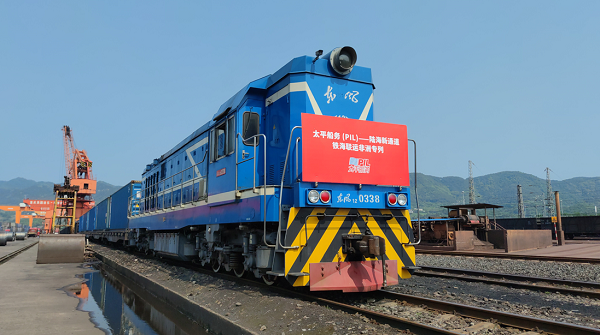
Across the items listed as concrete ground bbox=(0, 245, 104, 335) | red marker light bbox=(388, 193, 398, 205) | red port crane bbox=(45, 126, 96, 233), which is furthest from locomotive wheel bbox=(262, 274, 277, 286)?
red port crane bbox=(45, 126, 96, 233)

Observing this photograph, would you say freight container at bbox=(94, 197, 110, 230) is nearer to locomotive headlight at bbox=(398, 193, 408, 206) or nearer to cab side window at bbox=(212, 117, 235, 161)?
cab side window at bbox=(212, 117, 235, 161)

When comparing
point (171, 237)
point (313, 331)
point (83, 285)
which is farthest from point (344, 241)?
point (83, 285)

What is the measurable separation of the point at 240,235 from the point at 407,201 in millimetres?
2924

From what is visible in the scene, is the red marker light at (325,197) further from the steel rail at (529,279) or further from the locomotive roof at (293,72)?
the steel rail at (529,279)

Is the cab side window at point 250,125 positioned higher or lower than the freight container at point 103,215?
higher

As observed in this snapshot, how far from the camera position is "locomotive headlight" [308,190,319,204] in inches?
213

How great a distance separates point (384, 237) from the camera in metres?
5.88

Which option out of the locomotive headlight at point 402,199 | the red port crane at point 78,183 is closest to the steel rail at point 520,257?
the locomotive headlight at point 402,199

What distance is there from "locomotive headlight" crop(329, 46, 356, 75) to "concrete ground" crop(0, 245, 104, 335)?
5.24 meters

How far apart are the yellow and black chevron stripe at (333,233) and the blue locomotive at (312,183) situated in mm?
15

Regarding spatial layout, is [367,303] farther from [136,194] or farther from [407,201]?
[136,194]

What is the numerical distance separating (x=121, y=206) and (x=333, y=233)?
15.7 meters

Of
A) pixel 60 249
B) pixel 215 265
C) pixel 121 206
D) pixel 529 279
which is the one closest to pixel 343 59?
pixel 215 265

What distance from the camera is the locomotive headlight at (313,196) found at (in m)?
5.40
